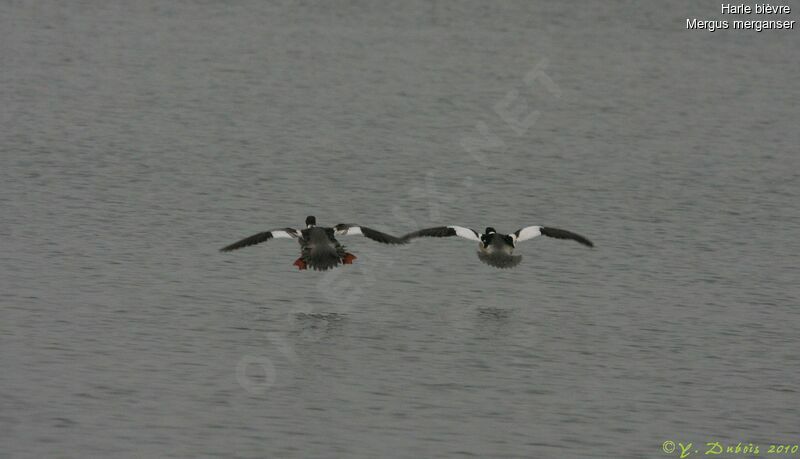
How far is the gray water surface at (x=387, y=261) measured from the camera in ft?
70.9

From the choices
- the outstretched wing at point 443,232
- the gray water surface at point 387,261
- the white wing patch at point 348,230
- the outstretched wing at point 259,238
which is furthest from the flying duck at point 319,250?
the outstretched wing at point 443,232

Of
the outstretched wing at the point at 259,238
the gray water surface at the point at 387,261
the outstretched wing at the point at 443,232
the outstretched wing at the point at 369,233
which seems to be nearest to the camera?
the gray water surface at the point at 387,261

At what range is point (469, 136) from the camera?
54438mm

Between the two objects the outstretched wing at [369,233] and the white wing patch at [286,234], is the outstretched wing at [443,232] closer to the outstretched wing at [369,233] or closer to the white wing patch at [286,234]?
the outstretched wing at [369,233]

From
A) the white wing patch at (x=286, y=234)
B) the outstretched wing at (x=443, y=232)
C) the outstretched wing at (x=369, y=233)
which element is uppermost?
the outstretched wing at (x=443, y=232)

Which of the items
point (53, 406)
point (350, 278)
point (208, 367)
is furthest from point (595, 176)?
point (53, 406)

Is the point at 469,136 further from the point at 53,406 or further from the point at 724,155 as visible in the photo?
the point at 53,406

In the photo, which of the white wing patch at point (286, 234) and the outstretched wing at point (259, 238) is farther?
the white wing patch at point (286, 234)

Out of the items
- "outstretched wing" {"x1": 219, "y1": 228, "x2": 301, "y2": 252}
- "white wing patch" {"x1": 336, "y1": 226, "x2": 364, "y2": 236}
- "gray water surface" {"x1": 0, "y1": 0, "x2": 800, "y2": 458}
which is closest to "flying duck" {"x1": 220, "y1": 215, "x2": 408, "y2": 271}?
"outstretched wing" {"x1": 219, "y1": 228, "x2": 301, "y2": 252}

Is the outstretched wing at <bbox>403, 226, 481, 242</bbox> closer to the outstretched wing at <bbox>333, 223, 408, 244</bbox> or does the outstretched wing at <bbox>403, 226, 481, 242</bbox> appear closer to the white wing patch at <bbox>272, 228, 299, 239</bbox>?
the outstretched wing at <bbox>333, 223, 408, 244</bbox>

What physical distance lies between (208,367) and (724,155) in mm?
31479

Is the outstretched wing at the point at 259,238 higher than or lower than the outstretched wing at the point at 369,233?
lower

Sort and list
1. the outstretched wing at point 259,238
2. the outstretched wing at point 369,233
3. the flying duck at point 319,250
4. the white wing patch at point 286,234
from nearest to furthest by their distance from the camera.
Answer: the flying duck at point 319,250 < the outstretched wing at point 259,238 < the white wing patch at point 286,234 < the outstretched wing at point 369,233

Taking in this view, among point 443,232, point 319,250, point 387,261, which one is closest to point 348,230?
point 319,250
